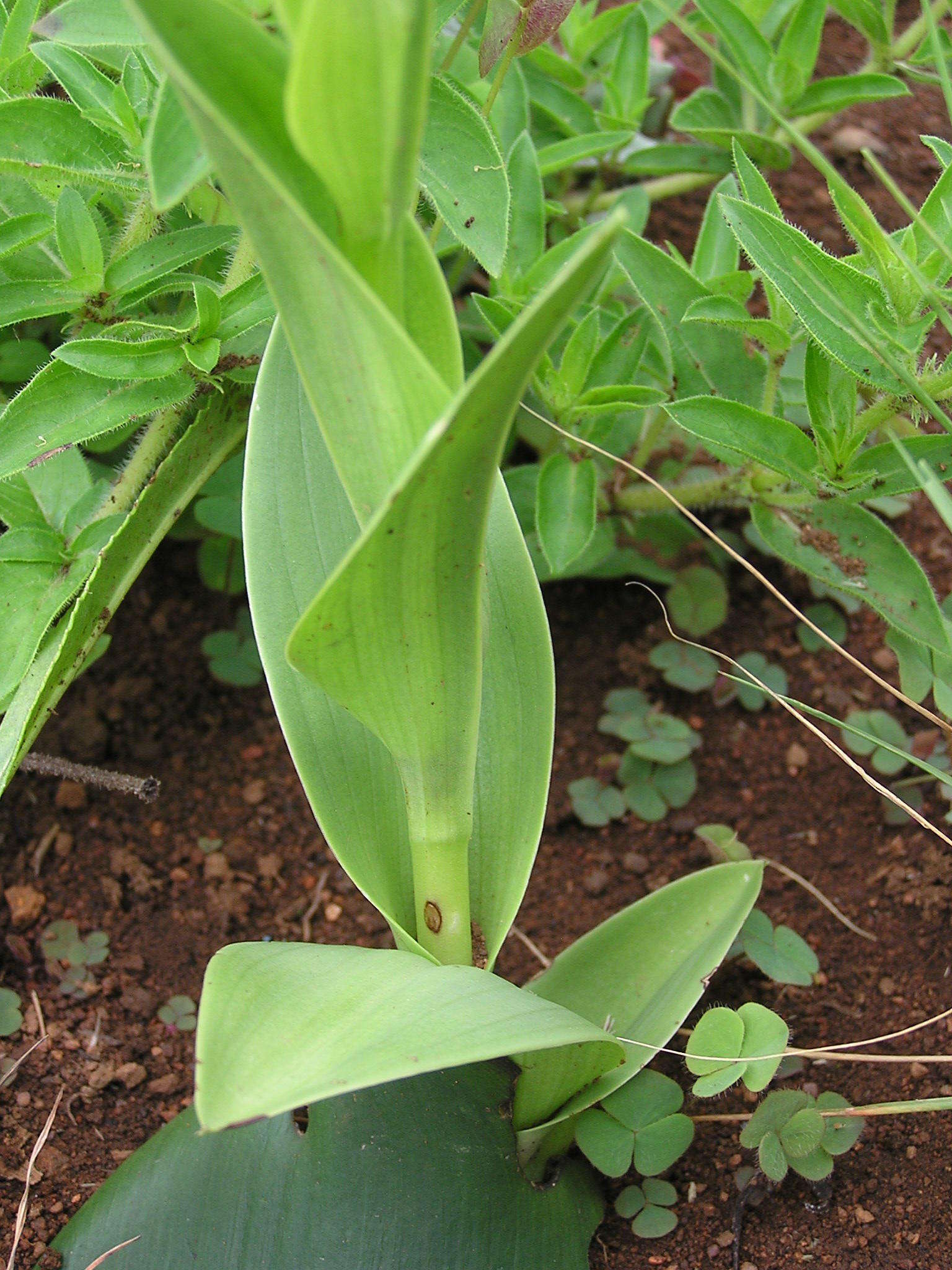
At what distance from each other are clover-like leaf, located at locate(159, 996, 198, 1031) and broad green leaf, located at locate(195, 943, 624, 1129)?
1.46ft

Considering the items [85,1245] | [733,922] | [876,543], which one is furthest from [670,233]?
[85,1245]

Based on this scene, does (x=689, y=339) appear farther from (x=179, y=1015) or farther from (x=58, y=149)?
(x=179, y=1015)

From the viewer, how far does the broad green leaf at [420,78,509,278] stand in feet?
3.04

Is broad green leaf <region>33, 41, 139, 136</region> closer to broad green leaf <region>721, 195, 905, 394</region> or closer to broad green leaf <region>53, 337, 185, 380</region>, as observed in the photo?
broad green leaf <region>53, 337, 185, 380</region>

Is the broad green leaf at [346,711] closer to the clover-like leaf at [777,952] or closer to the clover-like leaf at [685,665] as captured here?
the clover-like leaf at [777,952]

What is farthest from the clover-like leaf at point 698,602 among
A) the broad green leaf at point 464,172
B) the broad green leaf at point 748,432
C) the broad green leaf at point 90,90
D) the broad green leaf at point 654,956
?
the broad green leaf at point 90,90

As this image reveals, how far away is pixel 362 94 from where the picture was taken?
0.52 meters

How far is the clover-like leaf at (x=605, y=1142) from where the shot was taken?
898mm

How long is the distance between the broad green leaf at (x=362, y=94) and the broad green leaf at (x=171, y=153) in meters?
0.11

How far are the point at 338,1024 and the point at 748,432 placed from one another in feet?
2.22

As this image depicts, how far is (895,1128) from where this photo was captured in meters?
0.98

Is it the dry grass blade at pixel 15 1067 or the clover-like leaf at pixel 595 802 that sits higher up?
the dry grass blade at pixel 15 1067

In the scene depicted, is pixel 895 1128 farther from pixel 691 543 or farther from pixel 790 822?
pixel 691 543

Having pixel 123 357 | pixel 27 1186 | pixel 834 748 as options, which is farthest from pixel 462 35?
pixel 27 1186
